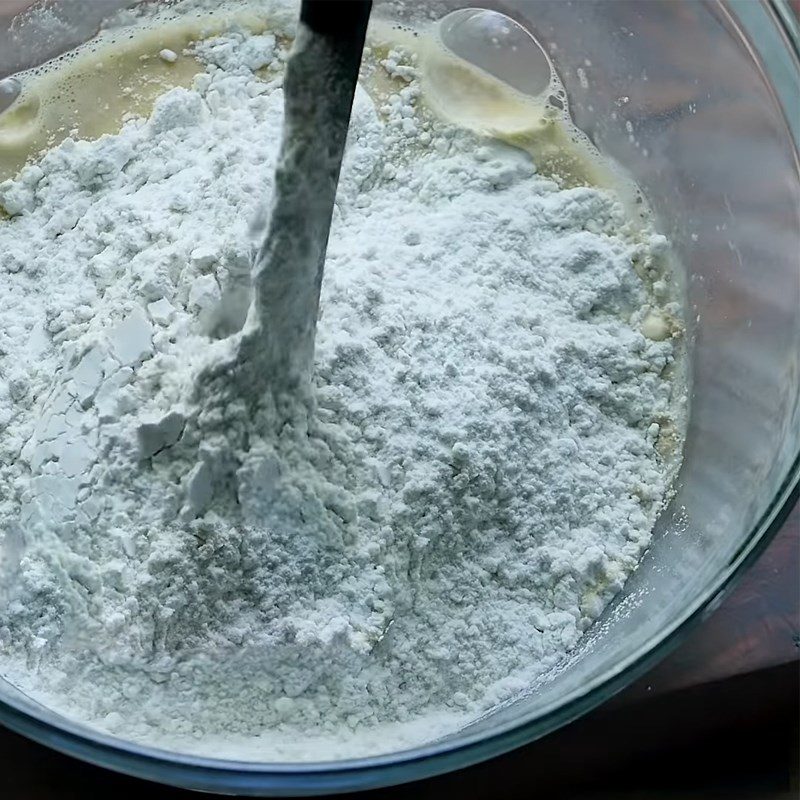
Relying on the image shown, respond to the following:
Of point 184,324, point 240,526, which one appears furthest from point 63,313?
point 240,526

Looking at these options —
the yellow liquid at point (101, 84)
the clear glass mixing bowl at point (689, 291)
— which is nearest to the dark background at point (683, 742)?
the clear glass mixing bowl at point (689, 291)

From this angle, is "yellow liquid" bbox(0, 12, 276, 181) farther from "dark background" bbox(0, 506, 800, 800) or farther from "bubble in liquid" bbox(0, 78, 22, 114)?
"dark background" bbox(0, 506, 800, 800)

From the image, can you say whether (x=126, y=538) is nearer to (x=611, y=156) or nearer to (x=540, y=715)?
(x=540, y=715)

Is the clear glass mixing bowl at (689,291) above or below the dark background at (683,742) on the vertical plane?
above

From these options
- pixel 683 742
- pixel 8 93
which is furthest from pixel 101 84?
pixel 683 742

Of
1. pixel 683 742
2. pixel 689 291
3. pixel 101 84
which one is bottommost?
pixel 683 742

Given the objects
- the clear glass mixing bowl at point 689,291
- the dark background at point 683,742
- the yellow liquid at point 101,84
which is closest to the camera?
the clear glass mixing bowl at point 689,291

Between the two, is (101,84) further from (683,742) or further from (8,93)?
(683,742)

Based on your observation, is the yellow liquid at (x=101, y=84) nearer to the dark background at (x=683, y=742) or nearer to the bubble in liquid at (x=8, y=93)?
the bubble in liquid at (x=8, y=93)
